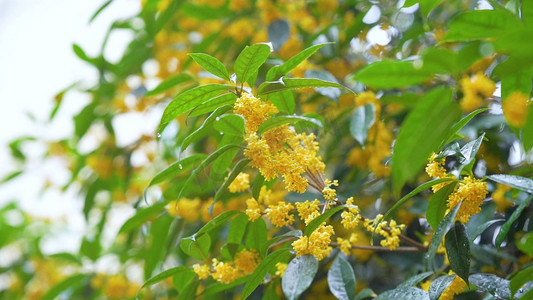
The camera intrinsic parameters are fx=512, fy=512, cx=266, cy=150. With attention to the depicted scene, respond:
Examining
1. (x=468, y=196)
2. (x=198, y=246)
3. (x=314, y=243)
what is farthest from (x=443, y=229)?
(x=198, y=246)

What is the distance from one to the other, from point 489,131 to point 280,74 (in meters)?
0.52

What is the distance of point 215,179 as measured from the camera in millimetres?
770

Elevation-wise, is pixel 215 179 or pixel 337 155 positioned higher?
pixel 215 179

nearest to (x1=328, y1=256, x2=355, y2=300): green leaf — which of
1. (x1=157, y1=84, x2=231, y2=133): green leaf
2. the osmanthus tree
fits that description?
the osmanthus tree

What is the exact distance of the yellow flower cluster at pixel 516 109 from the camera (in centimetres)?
49

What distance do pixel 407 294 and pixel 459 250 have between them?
9 centimetres

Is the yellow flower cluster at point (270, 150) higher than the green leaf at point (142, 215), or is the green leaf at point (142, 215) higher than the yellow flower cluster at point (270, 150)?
the yellow flower cluster at point (270, 150)

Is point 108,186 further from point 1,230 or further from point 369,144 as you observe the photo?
point 369,144

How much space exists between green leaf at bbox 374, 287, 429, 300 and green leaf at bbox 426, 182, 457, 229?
0.09 metres

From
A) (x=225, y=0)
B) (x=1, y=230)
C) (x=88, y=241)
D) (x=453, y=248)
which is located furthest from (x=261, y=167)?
(x=1, y=230)

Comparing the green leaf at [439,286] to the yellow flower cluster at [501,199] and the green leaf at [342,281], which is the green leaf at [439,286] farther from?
the yellow flower cluster at [501,199]

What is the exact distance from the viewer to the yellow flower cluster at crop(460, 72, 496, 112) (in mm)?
900

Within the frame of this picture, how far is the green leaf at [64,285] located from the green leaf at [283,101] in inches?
36.7

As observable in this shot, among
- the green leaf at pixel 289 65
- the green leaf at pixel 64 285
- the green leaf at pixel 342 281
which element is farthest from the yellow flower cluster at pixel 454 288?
the green leaf at pixel 64 285
